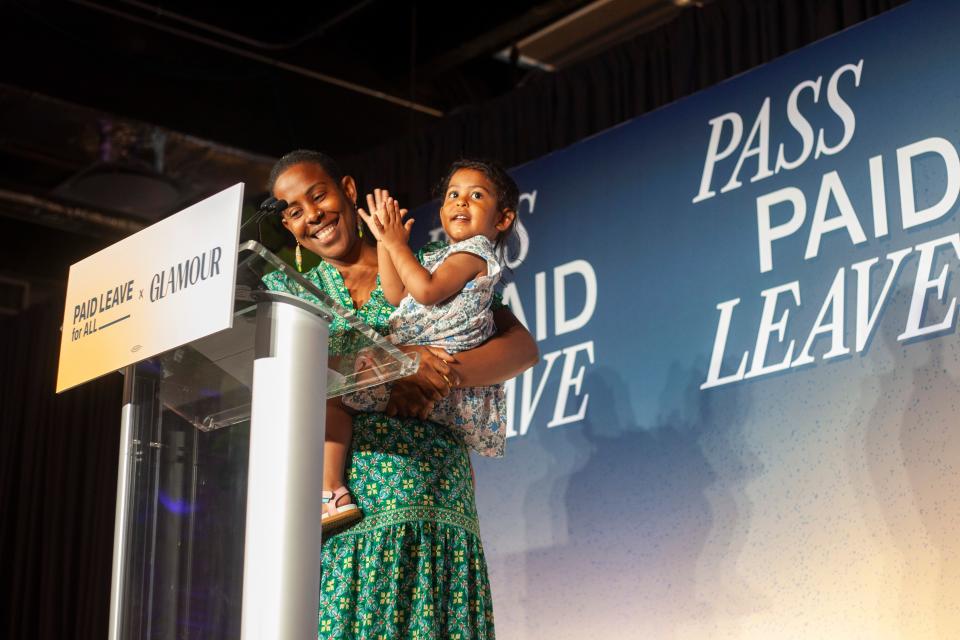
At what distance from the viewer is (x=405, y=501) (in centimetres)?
203

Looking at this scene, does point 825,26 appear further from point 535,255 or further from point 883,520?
point 883,520

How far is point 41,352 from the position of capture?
20.7 feet

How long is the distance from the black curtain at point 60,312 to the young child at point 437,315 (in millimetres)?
1987

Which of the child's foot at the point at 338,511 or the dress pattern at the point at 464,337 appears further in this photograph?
the dress pattern at the point at 464,337

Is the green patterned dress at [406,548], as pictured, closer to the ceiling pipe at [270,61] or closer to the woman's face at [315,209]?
the woman's face at [315,209]

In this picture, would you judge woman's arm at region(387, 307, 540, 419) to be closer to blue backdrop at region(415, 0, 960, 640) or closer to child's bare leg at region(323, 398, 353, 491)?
child's bare leg at region(323, 398, 353, 491)

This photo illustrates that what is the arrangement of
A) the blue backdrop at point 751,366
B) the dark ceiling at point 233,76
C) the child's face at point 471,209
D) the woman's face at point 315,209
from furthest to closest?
1. the dark ceiling at point 233,76
2. the blue backdrop at point 751,366
3. the child's face at point 471,209
4. the woman's face at point 315,209

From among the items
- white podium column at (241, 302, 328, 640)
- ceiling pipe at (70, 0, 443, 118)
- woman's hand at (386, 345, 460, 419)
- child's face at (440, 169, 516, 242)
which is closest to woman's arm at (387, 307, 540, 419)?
woman's hand at (386, 345, 460, 419)

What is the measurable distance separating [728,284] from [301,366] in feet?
7.92

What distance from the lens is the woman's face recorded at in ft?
7.34

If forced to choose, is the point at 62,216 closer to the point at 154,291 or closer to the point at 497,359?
the point at 497,359

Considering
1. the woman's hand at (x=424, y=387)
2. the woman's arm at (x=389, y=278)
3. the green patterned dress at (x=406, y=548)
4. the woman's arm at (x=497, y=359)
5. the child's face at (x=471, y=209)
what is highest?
the child's face at (x=471, y=209)

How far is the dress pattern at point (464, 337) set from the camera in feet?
7.07

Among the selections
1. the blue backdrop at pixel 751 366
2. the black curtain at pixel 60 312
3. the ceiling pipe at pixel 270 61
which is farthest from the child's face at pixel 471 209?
the ceiling pipe at pixel 270 61
